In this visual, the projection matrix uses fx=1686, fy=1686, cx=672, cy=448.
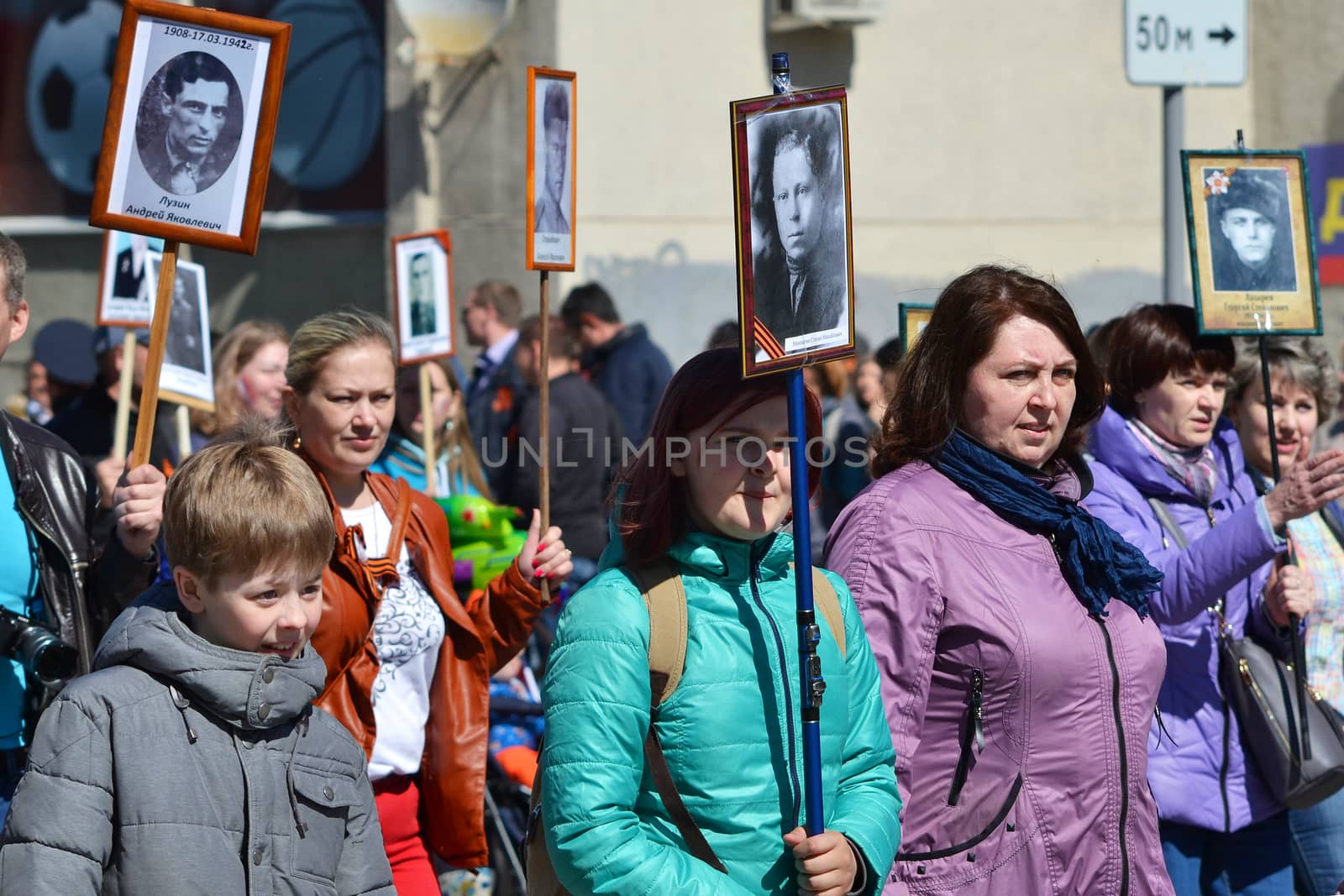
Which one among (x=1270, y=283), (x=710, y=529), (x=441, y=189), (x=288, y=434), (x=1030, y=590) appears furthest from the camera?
(x=441, y=189)

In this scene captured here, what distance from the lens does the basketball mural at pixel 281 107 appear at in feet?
36.7

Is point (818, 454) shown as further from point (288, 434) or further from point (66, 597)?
point (66, 597)

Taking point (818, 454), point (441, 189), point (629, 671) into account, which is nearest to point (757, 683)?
point (629, 671)

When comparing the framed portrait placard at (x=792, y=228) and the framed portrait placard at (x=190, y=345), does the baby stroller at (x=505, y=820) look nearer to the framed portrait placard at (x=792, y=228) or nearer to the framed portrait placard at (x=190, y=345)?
the framed portrait placard at (x=190, y=345)

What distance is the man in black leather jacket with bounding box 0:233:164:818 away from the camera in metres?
3.42

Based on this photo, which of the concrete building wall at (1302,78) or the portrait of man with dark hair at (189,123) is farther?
the concrete building wall at (1302,78)

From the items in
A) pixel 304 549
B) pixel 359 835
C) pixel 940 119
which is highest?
pixel 940 119

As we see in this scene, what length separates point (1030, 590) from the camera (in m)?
3.21

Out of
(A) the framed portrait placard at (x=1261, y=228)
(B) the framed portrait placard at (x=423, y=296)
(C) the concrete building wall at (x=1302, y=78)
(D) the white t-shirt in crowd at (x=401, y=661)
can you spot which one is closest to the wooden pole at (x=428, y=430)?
(B) the framed portrait placard at (x=423, y=296)

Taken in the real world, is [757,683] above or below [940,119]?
below

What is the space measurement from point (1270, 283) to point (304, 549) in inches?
122

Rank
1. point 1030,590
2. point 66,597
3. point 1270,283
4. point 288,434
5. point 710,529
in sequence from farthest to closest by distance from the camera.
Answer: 1. point 1270,283
2. point 288,434
3. point 66,597
4. point 1030,590
5. point 710,529

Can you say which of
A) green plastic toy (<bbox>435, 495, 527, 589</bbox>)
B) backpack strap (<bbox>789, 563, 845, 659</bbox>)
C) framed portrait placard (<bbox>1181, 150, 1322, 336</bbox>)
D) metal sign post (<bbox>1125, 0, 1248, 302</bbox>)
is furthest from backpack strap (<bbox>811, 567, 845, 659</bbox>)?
metal sign post (<bbox>1125, 0, 1248, 302</bbox>)

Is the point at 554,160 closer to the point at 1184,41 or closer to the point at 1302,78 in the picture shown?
the point at 1184,41
